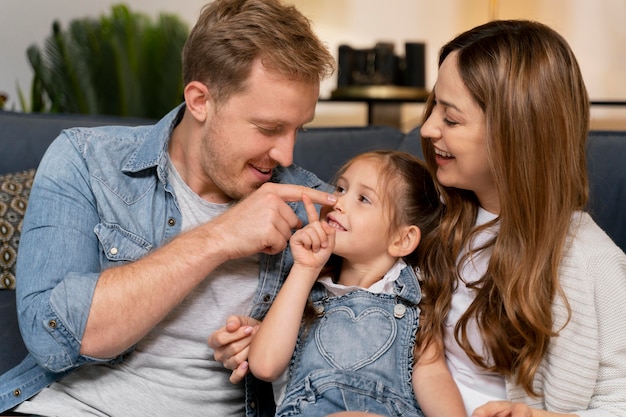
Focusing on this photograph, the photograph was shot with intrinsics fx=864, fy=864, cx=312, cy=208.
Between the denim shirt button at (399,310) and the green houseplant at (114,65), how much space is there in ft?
8.67

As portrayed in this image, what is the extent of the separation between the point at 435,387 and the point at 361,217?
371 mm

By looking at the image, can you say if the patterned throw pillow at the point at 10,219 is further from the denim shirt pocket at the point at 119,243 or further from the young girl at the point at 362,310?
the young girl at the point at 362,310

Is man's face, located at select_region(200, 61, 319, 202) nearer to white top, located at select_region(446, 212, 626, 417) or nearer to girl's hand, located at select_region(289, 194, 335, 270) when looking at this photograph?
girl's hand, located at select_region(289, 194, 335, 270)

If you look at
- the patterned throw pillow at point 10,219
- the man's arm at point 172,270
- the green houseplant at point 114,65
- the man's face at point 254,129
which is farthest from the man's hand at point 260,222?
the green houseplant at point 114,65

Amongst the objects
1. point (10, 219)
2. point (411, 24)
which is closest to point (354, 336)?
point (10, 219)

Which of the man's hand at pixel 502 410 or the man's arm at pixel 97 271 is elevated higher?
the man's arm at pixel 97 271

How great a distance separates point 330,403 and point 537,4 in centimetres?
349

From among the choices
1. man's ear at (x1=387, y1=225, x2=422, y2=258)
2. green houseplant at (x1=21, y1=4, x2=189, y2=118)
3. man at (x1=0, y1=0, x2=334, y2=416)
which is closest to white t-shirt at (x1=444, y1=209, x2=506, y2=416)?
man's ear at (x1=387, y1=225, x2=422, y2=258)

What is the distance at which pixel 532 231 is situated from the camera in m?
1.64

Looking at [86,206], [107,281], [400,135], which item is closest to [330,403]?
[107,281]

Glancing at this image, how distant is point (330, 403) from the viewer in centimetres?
164

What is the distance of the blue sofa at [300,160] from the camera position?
214 cm

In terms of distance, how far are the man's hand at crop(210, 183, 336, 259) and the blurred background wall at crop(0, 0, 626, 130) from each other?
3045 millimetres

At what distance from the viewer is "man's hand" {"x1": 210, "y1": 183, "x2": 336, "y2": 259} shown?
1662 mm
